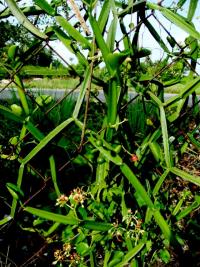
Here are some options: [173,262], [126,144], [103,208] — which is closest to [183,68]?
[126,144]

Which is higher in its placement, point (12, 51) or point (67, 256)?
point (12, 51)

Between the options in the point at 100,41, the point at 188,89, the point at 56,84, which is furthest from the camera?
the point at 56,84

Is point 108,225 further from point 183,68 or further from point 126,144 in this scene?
point 183,68

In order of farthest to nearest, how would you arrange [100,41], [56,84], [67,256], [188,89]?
[56,84], [67,256], [188,89], [100,41]

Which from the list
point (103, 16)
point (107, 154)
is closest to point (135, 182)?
point (107, 154)

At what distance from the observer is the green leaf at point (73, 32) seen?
680mm

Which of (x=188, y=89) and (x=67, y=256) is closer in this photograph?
(x=188, y=89)

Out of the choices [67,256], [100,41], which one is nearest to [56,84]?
[67,256]

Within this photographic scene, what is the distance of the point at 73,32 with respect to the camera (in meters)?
0.69

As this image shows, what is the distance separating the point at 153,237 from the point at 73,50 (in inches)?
15.4

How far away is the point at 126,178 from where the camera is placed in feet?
2.67

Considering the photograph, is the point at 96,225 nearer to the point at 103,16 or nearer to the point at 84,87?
the point at 84,87

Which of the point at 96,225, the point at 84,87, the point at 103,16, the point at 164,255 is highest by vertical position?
the point at 103,16

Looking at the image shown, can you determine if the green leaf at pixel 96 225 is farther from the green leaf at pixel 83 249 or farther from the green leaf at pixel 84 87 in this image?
the green leaf at pixel 84 87
